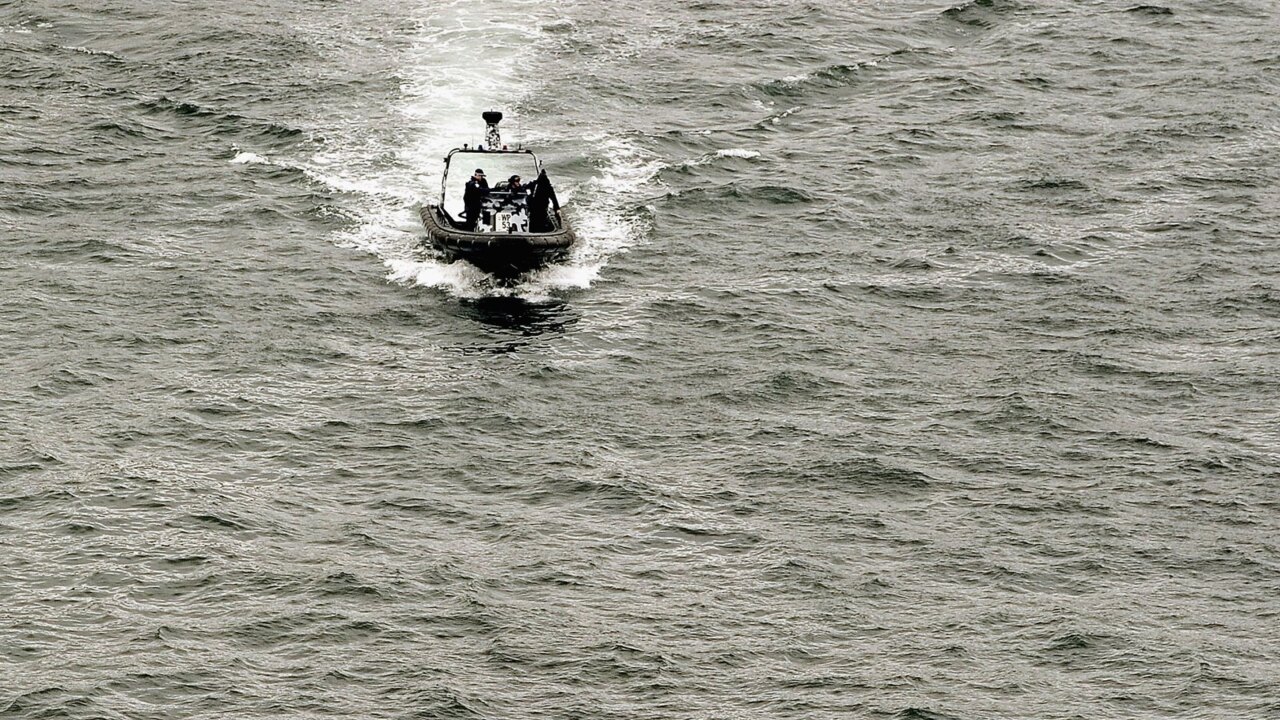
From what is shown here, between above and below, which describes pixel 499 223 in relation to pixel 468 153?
below

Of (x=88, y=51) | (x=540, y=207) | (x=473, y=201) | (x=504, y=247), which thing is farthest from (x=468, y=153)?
(x=88, y=51)

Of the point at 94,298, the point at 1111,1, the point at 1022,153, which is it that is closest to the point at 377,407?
the point at 94,298

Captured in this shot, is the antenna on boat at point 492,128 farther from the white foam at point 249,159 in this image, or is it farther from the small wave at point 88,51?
the small wave at point 88,51

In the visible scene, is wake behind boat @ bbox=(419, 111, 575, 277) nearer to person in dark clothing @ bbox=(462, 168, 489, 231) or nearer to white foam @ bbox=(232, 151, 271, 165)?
person in dark clothing @ bbox=(462, 168, 489, 231)

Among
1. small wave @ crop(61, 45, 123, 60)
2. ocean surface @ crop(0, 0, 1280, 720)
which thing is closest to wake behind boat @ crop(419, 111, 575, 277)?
ocean surface @ crop(0, 0, 1280, 720)

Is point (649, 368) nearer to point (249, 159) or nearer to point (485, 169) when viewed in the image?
point (485, 169)

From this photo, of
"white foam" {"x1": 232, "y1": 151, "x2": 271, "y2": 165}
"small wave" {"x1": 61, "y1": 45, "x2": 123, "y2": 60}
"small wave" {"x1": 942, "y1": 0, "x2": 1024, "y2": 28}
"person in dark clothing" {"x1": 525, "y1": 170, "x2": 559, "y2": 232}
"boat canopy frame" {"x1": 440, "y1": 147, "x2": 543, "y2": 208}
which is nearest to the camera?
"person in dark clothing" {"x1": 525, "y1": 170, "x2": 559, "y2": 232}

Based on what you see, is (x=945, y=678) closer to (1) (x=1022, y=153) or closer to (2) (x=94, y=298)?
(2) (x=94, y=298)
